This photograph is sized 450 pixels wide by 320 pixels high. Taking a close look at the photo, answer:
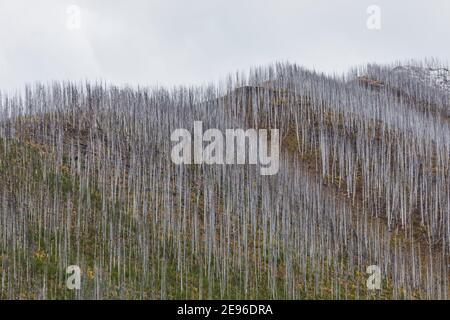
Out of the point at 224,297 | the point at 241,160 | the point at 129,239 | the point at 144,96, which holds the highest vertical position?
the point at 144,96

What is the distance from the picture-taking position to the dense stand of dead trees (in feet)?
93.9

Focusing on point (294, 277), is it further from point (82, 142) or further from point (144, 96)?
point (144, 96)

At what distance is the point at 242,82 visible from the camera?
186ft

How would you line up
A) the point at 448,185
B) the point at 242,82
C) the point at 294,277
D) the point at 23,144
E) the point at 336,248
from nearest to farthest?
the point at 294,277, the point at 336,248, the point at 23,144, the point at 448,185, the point at 242,82

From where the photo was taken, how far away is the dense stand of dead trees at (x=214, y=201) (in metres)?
28.6

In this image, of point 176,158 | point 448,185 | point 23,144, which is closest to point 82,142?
point 23,144

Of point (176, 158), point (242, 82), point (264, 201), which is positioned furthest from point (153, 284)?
point (242, 82)

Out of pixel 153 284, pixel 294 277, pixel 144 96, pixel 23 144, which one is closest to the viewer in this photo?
pixel 153 284

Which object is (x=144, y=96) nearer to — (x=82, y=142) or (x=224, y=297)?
(x=82, y=142)

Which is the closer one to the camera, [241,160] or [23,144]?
[23,144]

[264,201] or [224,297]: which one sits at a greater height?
[264,201]

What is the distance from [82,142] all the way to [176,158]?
6.34m

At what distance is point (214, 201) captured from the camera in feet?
121

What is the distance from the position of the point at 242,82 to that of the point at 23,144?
25.3m
